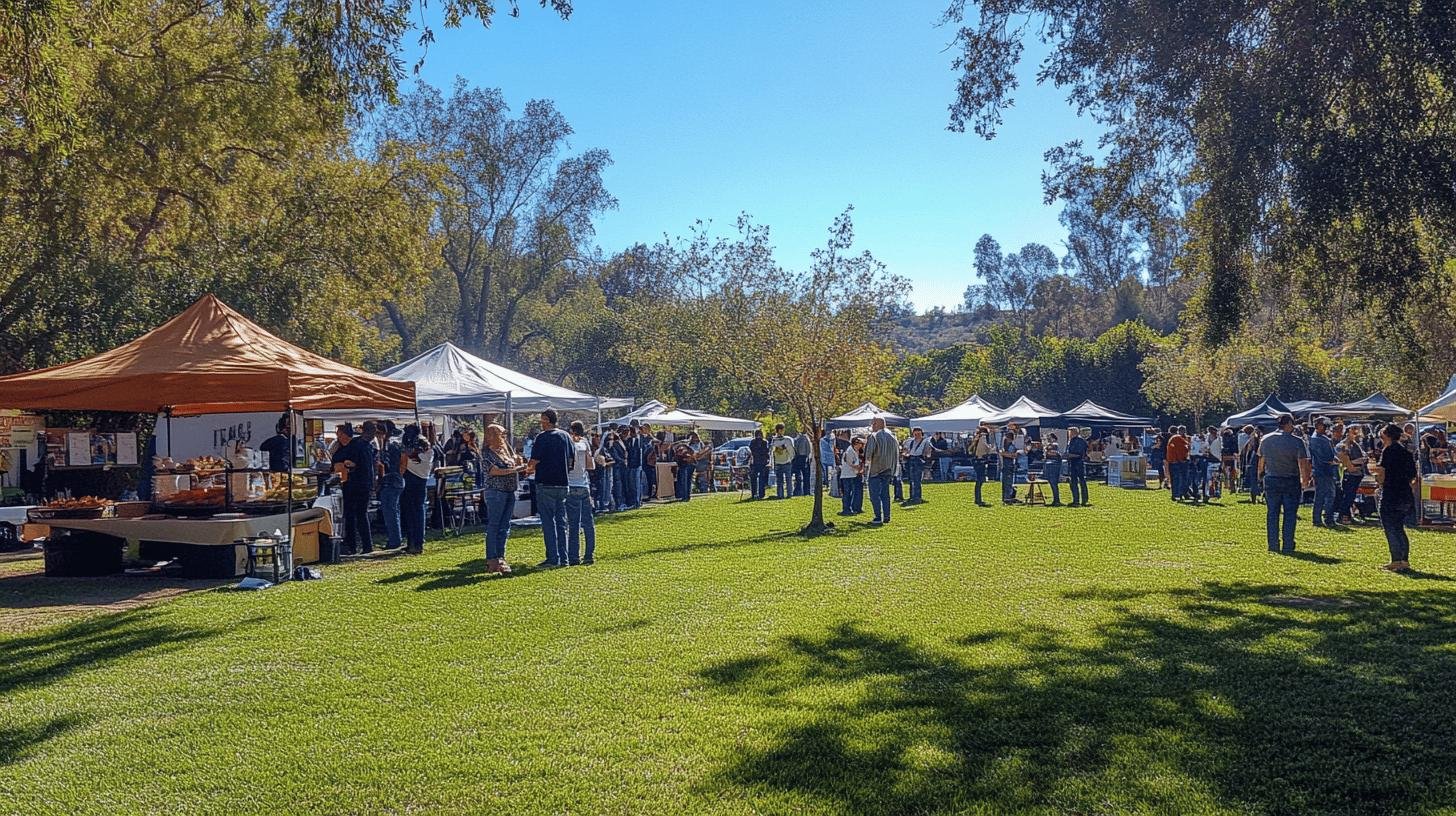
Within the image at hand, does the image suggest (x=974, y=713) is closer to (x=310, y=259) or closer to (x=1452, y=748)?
(x=1452, y=748)

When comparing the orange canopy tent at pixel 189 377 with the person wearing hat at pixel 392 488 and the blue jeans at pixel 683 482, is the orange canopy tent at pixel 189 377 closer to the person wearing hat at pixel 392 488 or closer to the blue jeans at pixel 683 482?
the person wearing hat at pixel 392 488

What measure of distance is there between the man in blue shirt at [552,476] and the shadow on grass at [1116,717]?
4488 millimetres

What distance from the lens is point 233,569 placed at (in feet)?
38.4

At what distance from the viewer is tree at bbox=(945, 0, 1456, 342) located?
888 cm

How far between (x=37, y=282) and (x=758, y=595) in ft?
52.4

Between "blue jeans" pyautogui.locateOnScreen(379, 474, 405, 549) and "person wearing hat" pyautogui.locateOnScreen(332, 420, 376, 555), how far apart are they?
32 cm

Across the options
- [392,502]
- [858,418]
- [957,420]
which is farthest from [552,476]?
[957,420]

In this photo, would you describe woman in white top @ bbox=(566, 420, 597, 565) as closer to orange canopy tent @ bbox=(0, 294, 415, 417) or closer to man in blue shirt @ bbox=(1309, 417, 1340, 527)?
Result: orange canopy tent @ bbox=(0, 294, 415, 417)

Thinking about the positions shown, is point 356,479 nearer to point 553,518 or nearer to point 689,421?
point 553,518

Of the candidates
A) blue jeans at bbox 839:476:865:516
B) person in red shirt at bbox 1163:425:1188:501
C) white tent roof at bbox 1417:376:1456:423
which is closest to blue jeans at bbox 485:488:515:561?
blue jeans at bbox 839:476:865:516

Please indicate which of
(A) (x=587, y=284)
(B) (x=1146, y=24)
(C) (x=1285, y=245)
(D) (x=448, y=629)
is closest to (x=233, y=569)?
(D) (x=448, y=629)

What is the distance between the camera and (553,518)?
39.0ft

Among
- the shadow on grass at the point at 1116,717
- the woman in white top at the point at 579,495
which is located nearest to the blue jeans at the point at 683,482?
the woman in white top at the point at 579,495

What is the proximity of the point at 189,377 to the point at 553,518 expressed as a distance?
4.25 metres
